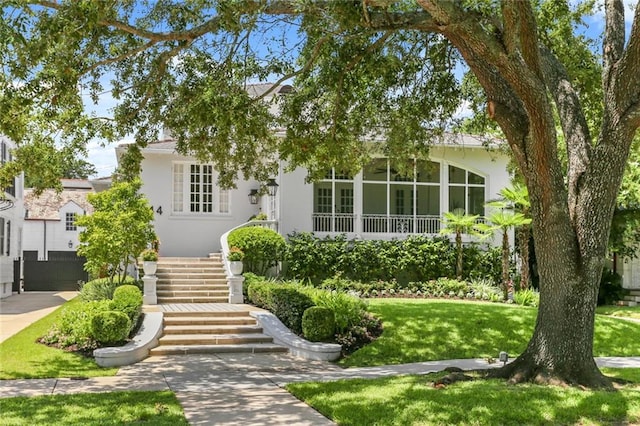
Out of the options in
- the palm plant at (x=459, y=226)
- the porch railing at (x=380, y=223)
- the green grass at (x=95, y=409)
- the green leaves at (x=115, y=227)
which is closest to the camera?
the green grass at (x=95, y=409)

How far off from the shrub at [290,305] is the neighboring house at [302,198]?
6.92 m

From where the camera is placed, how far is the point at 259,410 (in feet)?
27.7

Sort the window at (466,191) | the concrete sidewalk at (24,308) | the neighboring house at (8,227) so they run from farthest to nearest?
1. the neighboring house at (8,227)
2. the window at (466,191)
3. the concrete sidewalk at (24,308)

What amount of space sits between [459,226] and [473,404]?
47.5ft

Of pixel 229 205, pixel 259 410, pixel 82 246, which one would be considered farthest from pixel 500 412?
pixel 229 205

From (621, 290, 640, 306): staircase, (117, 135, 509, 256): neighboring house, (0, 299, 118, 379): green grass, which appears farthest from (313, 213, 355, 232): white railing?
(0, 299, 118, 379): green grass

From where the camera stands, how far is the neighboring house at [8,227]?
25.1 meters

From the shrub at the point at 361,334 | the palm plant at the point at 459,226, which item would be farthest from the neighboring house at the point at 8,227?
the palm plant at the point at 459,226

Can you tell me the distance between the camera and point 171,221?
947 inches

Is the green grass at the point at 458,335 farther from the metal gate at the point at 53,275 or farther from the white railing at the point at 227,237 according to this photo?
the metal gate at the point at 53,275

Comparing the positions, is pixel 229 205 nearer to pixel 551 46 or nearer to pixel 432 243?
pixel 432 243

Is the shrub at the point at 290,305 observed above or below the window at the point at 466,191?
below

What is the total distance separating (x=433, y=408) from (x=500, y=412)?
76cm

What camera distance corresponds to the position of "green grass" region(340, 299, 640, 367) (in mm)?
13148
